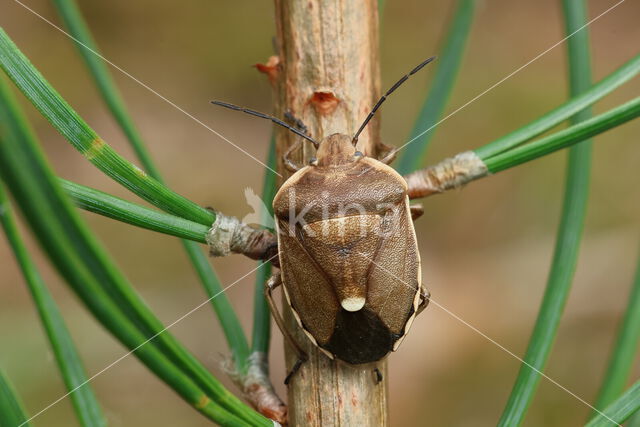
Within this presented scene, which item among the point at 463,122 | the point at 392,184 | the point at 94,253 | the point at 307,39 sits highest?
the point at 463,122

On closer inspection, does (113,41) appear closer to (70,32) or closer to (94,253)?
(70,32)

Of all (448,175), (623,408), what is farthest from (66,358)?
(623,408)

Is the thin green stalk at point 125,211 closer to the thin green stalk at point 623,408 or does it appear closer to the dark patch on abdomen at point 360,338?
the dark patch on abdomen at point 360,338

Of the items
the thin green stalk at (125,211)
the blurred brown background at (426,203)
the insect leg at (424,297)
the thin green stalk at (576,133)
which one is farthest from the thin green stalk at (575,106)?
the blurred brown background at (426,203)

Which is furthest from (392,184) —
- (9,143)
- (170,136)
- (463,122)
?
(170,136)

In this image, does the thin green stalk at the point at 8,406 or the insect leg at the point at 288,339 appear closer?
the thin green stalk at the point at 8,406

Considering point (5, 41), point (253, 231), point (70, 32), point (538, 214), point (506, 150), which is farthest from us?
point (538, 214)

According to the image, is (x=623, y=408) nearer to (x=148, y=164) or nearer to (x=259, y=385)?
(x=259, y=385)
